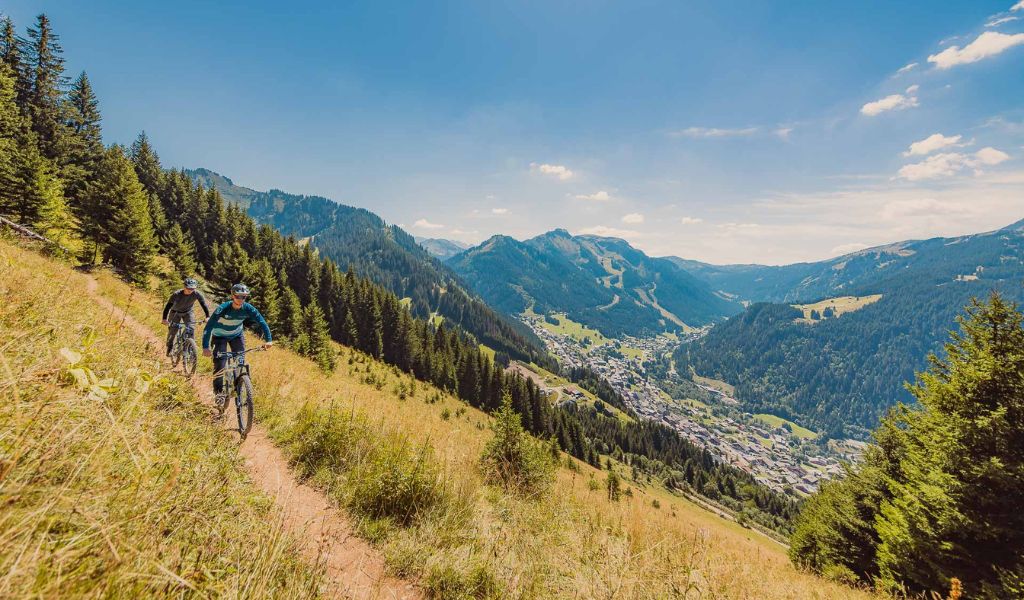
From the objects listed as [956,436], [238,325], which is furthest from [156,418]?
[956,436]

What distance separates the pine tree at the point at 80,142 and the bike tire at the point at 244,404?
5157 cm

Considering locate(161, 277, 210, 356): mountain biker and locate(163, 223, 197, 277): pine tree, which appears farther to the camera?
locate(163, 223, 197, 277): pine tree

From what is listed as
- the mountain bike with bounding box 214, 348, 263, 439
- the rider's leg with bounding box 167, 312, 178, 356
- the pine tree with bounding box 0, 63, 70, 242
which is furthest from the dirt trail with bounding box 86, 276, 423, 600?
the pine tree with bounding box 0, 63, 70, 242

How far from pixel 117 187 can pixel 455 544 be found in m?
45.8

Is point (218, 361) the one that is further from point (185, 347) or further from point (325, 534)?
point (325, 534)

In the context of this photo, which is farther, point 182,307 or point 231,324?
point 182,307

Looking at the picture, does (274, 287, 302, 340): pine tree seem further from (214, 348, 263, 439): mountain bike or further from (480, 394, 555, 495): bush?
(480, 394, 555, 495): bush

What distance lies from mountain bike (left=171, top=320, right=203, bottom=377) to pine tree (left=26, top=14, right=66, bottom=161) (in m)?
57.3

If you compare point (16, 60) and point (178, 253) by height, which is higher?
point (16, 60)

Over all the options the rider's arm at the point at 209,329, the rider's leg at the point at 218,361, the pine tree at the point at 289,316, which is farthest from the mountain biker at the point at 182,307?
the pine tree at the point at 289,316

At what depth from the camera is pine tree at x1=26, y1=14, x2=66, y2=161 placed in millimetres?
41219

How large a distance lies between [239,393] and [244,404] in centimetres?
24

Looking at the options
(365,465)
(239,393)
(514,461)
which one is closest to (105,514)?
(365,465)

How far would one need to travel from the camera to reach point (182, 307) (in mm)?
9336
